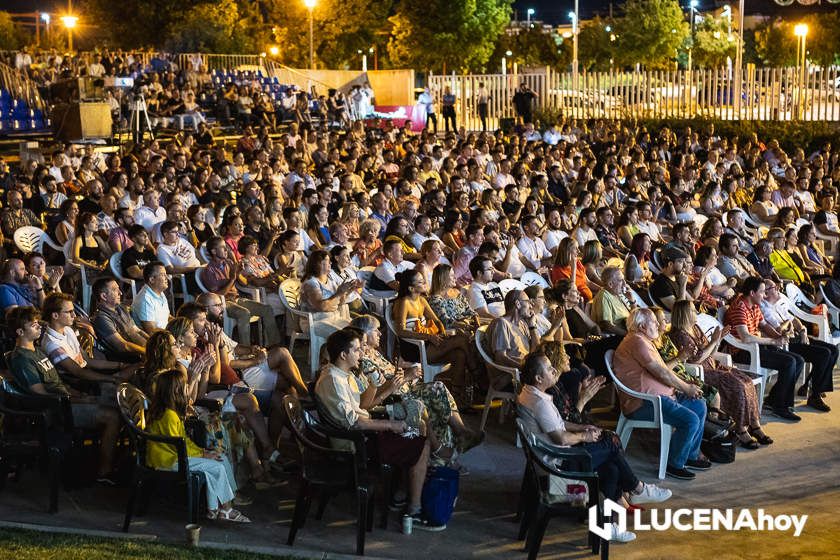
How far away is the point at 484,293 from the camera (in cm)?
991

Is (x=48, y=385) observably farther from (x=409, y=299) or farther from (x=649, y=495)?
(x=649, y=495)

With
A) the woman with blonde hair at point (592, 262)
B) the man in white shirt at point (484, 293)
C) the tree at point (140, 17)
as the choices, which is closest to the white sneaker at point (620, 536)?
the man in white shirt at point (484, 293)

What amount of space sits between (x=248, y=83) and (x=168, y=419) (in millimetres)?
24603

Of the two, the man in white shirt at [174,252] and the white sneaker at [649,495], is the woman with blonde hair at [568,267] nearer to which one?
the man in white shirt at [174,252]

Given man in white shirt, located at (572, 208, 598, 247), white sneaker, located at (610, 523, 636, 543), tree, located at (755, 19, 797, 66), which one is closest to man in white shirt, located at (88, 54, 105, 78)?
man in white shirt, located at (572, 208, 598, 247)

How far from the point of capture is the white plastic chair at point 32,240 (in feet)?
38.9

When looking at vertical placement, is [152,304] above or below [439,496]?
above

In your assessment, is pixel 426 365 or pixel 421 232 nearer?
pixel 426 365

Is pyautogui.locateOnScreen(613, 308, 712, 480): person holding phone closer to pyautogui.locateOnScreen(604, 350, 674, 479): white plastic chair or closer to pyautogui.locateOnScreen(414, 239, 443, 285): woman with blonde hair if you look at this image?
pyautogui.locateOnScreen(604, 350, 674, 479): white plastic chair

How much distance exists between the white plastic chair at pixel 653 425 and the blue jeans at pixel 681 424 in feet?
0.09

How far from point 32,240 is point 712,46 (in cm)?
5497

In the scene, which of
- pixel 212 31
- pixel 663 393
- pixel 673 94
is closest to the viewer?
pixel 663 393

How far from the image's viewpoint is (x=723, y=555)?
6355mm

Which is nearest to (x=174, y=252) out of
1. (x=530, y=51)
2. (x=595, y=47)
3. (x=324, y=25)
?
(x=324, y=25)
